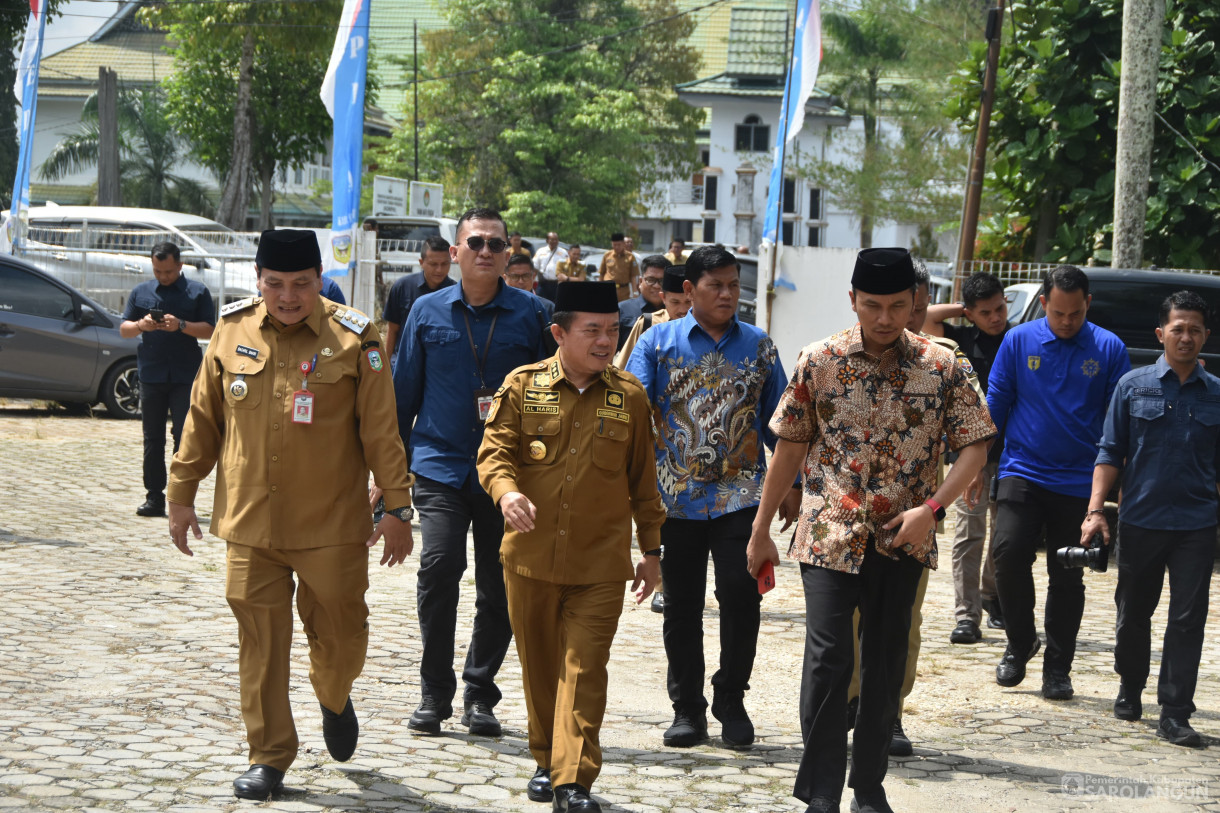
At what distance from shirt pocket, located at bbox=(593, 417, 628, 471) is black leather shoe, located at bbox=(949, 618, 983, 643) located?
12.5 ft

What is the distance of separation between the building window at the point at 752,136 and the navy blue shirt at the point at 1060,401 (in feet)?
195

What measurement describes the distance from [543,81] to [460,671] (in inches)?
1739

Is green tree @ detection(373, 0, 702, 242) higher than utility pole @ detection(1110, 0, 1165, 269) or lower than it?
higher

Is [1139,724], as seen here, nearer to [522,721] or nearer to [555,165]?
Answer: [522,721]

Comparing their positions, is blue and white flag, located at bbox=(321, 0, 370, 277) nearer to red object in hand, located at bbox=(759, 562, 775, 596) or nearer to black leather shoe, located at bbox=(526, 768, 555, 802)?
red object in hand, located at bbox=(759, 562, 775, 596)

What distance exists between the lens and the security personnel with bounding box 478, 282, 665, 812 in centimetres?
492

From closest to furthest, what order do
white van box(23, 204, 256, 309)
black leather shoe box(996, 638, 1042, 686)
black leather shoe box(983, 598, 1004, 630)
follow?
black leather shoe box(996, 638, 1042, 686) < black leather shoe box(983, 598, 1004, 630) < white van box(23, 204, 256, 309)

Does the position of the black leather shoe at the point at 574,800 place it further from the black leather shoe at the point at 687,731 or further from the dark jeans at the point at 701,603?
the dark jeans at the point at 701,603

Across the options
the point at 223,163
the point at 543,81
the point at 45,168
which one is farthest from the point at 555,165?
the point at 45,168

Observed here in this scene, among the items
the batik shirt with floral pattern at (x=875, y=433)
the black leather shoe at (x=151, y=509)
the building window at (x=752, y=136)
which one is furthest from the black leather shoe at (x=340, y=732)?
the building window at (x=752, y=136)

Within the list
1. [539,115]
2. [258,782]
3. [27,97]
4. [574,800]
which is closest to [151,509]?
[258,782]

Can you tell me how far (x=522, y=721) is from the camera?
20.2ft

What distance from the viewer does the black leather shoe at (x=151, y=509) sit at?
37.0ft

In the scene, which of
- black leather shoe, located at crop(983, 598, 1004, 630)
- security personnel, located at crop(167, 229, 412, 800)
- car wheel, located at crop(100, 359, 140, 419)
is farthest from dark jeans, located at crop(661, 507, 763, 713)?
car wheel, located at crop(100, 359, 140, 419)
